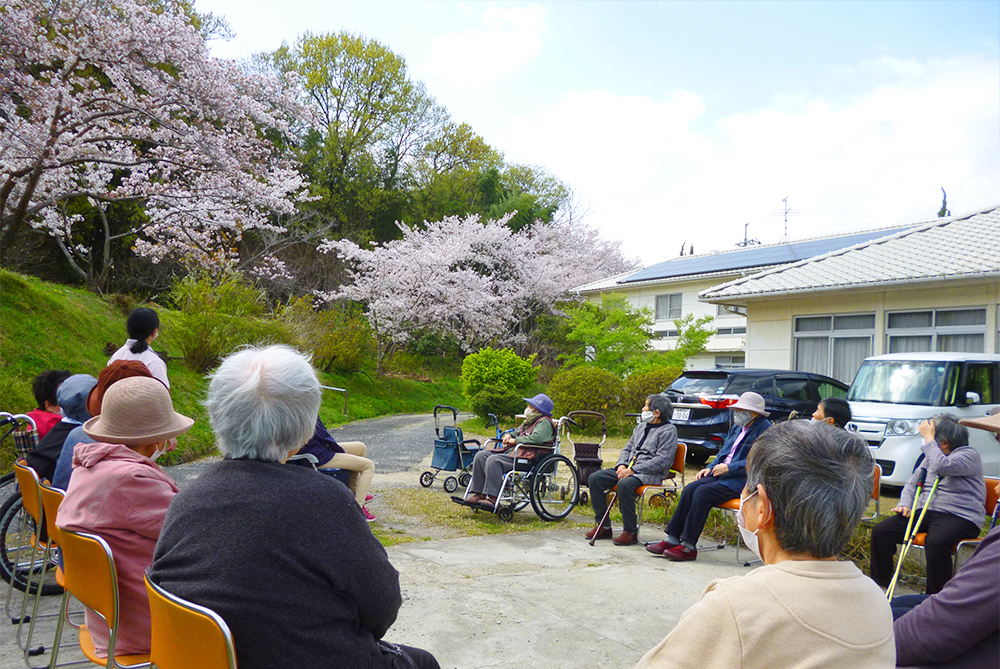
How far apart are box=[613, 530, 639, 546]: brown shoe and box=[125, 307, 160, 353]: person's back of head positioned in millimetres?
4278

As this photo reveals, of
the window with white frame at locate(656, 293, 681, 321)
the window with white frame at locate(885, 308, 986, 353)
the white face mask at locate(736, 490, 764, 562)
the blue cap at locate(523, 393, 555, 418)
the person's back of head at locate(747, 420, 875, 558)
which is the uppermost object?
the window with white frame at locate(656, 293, 681, 321)

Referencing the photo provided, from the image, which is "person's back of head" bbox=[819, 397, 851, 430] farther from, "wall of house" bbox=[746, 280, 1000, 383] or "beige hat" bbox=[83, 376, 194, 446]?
"wall of house" bbox=[746, 280, 1000, 383]

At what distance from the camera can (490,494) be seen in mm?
7184

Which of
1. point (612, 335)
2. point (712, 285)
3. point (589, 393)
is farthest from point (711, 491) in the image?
point (712, 285)

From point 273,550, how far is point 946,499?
14.9 ft

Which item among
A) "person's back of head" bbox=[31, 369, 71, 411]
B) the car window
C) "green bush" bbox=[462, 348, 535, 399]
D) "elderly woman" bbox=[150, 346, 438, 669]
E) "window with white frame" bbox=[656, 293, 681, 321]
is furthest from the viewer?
"window with white frame" bbox=[656, 293, 681, 321]

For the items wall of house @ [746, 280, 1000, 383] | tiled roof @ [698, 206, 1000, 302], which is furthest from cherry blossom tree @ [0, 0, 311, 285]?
wall of house @ [746, 280, 1000, 383]

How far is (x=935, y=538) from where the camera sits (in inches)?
176

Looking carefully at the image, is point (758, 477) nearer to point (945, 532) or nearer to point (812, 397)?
point (945, 532)

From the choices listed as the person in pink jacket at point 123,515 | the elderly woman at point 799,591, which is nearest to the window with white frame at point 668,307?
the person in pink jacket at point 123,515

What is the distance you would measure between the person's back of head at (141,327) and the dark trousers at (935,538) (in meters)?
5.35

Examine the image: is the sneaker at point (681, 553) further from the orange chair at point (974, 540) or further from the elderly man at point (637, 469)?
the orange chair at point (974, 540)

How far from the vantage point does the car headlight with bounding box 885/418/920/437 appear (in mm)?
8289

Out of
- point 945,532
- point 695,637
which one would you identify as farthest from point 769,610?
point 945,532
